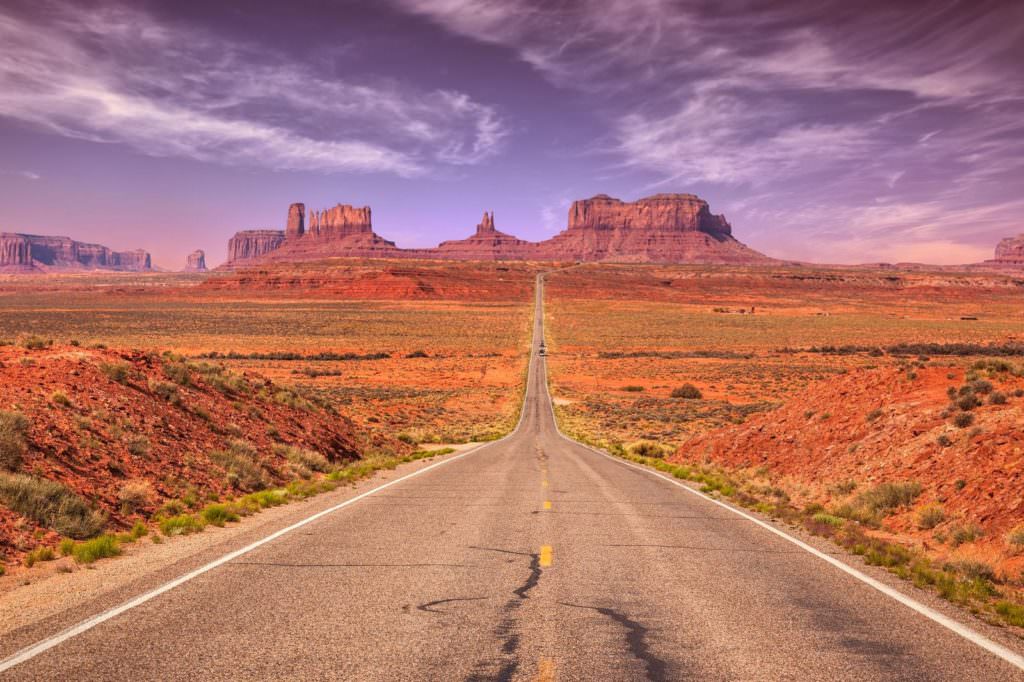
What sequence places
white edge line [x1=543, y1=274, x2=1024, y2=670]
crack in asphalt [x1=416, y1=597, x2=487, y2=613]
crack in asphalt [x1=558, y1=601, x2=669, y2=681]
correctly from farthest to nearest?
crack in asphalt [x1=416, y1=597, x2=487, y2=613]
white edge line [x1=543, y1=274, x2=1024, y2=670]
crack in asphalt [x1=558, y1=601, x2=669, y2=681]

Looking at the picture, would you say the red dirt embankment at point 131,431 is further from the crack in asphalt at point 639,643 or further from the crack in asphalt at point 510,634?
the crack in asphalt at point 639,643

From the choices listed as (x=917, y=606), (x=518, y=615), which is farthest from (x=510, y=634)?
(x=917, y=606)

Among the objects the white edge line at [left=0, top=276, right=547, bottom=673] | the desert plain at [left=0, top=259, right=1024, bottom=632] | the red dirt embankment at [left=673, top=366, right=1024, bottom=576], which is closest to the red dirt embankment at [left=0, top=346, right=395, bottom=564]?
the desert plain at [left=0, top=259, right=1024, bottom=632]

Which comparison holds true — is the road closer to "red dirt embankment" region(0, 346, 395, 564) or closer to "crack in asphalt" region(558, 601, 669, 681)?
"crack in asphalt" region(558, 601, 669, 681)

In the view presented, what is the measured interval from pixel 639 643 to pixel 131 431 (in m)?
11.9

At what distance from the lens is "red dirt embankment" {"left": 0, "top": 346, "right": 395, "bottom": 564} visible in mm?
10211

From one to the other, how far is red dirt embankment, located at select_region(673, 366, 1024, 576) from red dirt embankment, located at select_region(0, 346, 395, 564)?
12.6 m

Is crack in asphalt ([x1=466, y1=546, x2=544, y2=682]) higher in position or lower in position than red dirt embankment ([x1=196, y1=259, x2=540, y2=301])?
lower

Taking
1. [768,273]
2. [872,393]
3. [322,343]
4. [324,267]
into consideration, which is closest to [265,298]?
[324,267]

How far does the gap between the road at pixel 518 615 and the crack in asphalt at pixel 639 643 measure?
0.07 ft

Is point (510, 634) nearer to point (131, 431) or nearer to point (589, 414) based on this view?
point (131, 431)

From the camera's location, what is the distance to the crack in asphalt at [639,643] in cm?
450

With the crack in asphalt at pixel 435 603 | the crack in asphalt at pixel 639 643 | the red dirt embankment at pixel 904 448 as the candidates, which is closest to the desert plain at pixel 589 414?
the red dirt embankment at pixel 904 448

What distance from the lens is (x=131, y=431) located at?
12938mm
